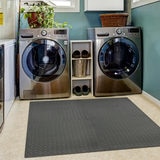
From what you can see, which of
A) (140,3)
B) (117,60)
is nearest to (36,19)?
(117,60)

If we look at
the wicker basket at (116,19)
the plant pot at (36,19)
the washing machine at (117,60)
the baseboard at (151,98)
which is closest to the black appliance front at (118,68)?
the washing machine at (117,60)

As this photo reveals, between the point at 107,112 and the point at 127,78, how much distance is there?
2.79 ft

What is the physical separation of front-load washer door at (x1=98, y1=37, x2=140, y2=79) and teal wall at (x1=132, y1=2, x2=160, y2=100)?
0.17m

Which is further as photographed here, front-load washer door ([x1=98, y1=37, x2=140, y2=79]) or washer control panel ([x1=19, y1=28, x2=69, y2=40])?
front-load washer door ([x1=98, y1=37, x2=140, y2=79])

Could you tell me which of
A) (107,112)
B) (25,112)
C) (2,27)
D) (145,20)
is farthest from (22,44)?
(145,20)

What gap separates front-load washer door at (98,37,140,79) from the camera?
3316 millimetres

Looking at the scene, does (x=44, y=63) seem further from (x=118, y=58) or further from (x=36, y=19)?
(x=118, y=58)

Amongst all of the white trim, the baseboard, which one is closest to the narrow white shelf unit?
the baseboard

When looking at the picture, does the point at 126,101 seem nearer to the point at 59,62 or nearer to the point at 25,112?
the point at 59,62

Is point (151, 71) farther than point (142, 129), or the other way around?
point (151, 71)

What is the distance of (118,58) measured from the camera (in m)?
3.43

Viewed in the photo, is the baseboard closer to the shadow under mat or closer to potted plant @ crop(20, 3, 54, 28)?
the shadow under mat

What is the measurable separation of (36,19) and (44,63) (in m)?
0.60

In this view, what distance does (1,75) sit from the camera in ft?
7.47
